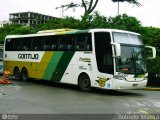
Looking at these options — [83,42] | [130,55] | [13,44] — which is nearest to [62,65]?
[83,42]

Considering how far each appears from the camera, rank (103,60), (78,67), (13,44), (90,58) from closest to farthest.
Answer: (103,60) → (90,58) → (78,67) → (13,44)

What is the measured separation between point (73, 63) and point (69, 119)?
10538 millimetres

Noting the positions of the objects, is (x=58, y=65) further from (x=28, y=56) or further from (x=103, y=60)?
(x=103, y=60)

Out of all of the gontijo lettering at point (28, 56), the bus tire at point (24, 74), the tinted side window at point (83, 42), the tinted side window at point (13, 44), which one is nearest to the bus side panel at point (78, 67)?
the tinted side window at point (83, 42)

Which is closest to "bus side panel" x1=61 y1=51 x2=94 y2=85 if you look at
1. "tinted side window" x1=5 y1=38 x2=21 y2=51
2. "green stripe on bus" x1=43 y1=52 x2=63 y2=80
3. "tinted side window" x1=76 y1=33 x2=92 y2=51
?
"tinted side window" x1=76 y1=33 x2=92 y2=51

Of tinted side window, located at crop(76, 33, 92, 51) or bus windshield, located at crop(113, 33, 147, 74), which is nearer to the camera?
bus windshield, located at crop(113, 33, 147, 74)

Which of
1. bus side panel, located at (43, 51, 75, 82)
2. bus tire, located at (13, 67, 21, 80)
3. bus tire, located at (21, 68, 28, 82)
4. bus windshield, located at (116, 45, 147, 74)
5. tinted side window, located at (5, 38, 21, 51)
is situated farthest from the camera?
tinted side window, located at (5, 38, 21, 51)

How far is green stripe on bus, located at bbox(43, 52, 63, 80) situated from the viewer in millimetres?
23228

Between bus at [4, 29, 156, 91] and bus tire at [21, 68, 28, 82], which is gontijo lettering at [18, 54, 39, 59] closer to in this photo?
bus at [4, 29, 156, 91]

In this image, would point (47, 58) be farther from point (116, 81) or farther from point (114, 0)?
point (114, 0)

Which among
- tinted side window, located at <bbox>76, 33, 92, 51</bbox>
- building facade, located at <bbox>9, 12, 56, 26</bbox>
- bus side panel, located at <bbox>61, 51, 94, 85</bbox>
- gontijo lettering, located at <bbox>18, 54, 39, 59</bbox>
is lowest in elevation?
bus side panel, located at <bbox>61, 51, 94, 85</bbox>

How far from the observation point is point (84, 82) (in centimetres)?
2123

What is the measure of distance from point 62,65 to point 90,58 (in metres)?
2.78

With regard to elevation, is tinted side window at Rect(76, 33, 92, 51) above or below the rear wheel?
above
